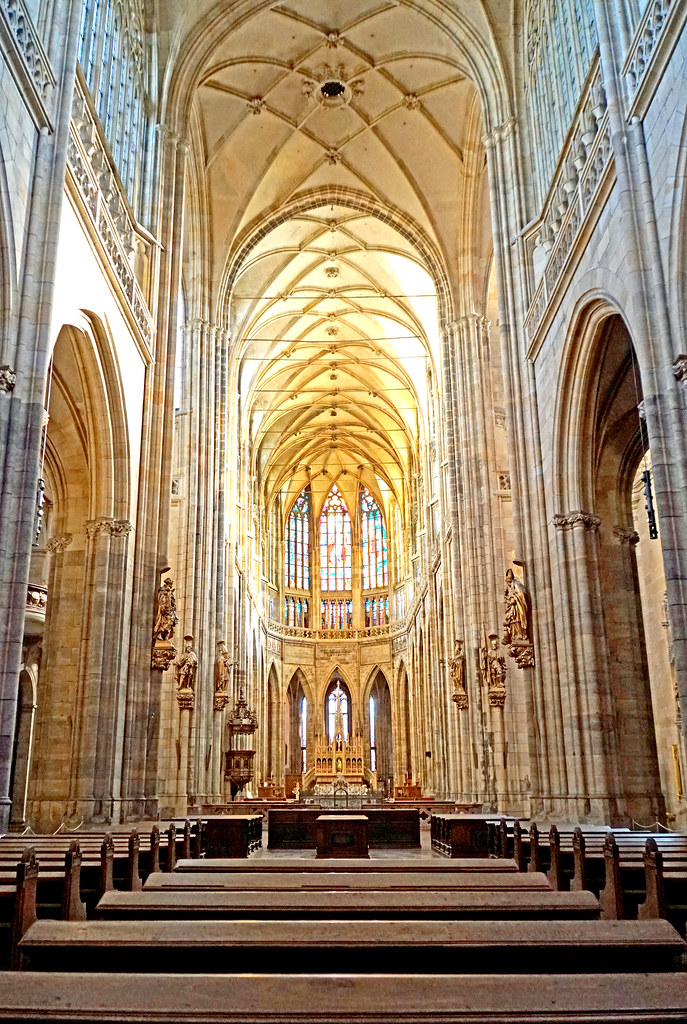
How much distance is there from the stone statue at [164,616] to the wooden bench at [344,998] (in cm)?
1289

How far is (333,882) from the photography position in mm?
5496

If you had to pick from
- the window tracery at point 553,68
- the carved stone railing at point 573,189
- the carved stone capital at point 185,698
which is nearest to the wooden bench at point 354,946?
the carved stone railing at point 573,189

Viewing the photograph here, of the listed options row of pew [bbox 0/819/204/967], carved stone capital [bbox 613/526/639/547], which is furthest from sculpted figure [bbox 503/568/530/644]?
row of pew [bbox 0/819/204/967]

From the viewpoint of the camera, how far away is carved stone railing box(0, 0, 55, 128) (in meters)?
9.76

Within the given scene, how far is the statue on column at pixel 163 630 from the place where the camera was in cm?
1545

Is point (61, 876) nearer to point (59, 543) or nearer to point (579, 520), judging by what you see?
point (59, 543)

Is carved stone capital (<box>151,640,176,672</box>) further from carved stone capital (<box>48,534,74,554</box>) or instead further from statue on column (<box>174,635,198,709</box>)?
statue on column (<box>174,635,198,709</box>)

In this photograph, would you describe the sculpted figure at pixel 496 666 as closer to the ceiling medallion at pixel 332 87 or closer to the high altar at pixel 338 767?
the ceiling medallion at pixel 332 87

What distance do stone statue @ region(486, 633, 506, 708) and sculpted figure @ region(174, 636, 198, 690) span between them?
7.59 metres

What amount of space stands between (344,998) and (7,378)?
840cm

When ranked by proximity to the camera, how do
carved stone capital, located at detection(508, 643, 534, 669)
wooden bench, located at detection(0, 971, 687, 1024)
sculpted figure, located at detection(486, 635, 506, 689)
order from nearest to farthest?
wooden bench, located at detection(0, 971, 687, 1024) < carved stone capital, located at detection(508, 643, 534, 669) < sculpted figure, located at detection(486, 635, 506, 689)

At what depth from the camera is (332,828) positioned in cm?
1476

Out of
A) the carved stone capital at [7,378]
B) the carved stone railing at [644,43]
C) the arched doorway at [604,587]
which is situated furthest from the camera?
the arched doorway at [604,587]

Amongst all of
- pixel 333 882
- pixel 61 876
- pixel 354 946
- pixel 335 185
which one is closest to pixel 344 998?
pixel 354 946
